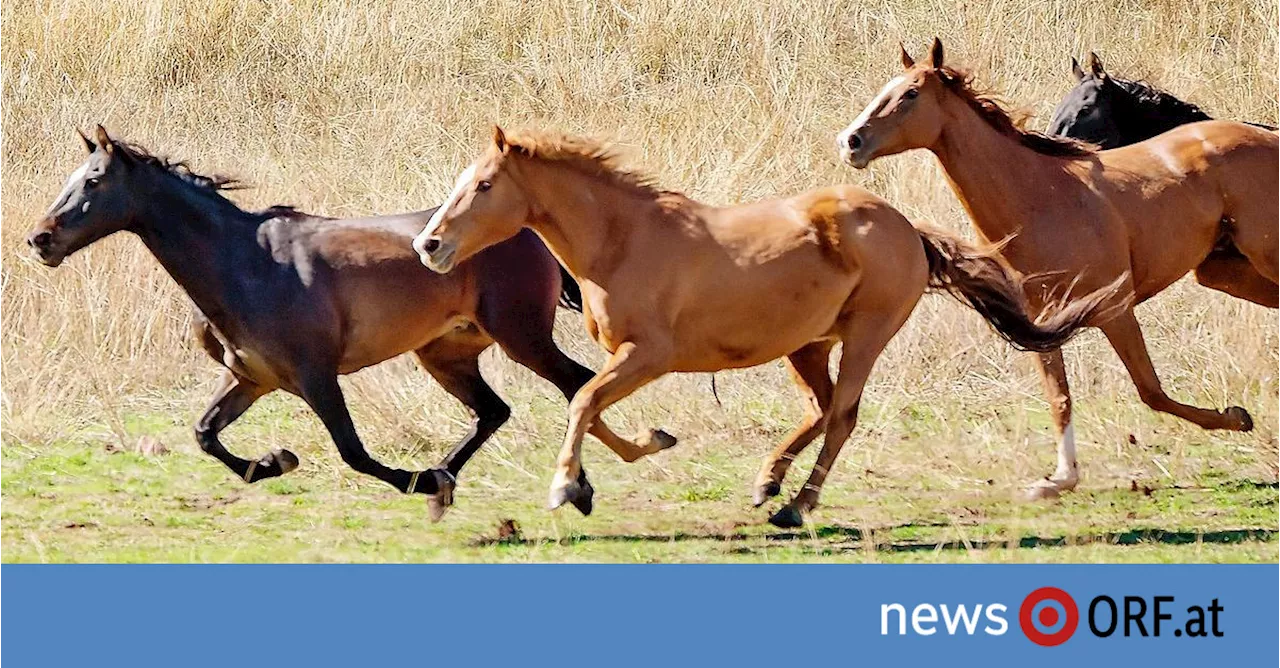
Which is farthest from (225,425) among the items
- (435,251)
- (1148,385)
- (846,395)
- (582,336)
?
(1148,385)

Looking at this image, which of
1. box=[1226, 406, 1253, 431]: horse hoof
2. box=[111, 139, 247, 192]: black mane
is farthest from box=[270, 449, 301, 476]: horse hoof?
box=[1226, 406, 1253, 431]: horse hoof

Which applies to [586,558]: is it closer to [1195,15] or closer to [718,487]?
[718,487]

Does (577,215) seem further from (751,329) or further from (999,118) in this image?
(999,118)

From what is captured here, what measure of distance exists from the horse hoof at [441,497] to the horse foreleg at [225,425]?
0.65m

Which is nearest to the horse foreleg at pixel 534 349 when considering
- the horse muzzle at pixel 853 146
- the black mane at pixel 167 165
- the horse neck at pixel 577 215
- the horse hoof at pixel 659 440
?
the horse hoof at pixel 659 440

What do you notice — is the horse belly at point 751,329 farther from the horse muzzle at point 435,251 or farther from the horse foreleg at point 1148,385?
the horse foreleg at point 1148,385

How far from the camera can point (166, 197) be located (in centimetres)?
798

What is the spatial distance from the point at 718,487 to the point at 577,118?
6.83 m

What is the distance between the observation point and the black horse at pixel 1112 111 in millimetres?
9656

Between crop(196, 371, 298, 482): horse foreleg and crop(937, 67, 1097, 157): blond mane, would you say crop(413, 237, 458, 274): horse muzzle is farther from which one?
crop(937, 67, 1097, 157): blond mane

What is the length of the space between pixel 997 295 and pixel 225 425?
3104 mm

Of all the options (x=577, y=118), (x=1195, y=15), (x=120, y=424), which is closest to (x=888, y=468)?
(x=120, y=424)

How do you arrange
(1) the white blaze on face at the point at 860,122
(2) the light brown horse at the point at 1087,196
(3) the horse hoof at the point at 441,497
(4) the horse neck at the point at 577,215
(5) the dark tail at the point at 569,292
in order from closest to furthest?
(4) the horse neck at the point at 577,215 < (3) the horse hoof at the point at 441,497 < (1) the white blaze on face at the point at 860,122 < (2) the light brown horse at the point at 1087,196 < (5) the dark tail at the point at 569,292

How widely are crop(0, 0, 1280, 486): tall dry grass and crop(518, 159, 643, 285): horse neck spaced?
2.30 metres
